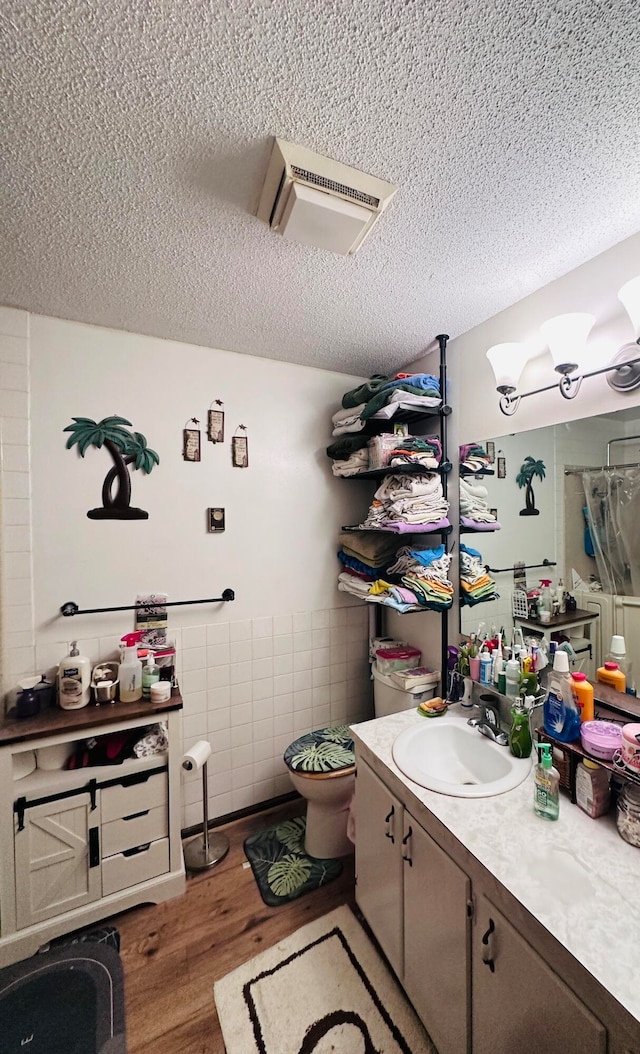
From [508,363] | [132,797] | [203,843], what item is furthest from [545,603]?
[203,843]

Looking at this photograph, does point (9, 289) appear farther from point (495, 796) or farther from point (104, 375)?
point (495, 796)

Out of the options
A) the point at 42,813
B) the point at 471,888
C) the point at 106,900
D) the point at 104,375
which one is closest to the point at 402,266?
the point at 104,375

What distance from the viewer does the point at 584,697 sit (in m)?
1.09

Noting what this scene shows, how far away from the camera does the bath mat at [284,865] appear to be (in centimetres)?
150

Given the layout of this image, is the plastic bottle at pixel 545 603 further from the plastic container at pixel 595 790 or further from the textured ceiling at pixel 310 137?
the textured ceiling at pixel 310 137

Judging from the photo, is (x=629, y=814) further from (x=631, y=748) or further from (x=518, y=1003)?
(x=518, y=1003)

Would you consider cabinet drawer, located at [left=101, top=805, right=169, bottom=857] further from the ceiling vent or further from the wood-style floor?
the ceiling vent

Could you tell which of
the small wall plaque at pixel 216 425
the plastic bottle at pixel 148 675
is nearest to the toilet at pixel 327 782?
the plastic bottle at pixel 148 675

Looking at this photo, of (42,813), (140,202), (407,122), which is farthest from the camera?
(42,813)

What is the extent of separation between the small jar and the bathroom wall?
142cm

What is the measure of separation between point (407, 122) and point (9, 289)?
4.78ft

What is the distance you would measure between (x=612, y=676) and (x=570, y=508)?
1.79 ft

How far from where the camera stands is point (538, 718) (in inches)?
49.6

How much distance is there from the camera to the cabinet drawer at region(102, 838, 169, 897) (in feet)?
4.56
